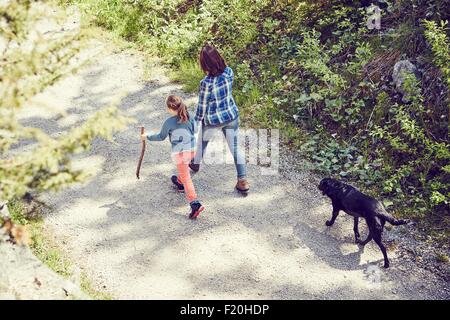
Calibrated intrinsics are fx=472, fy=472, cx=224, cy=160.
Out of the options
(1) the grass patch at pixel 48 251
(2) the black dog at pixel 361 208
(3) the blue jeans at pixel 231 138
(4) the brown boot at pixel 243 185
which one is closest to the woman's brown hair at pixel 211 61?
(3) the blue jeans at pixel 231 138

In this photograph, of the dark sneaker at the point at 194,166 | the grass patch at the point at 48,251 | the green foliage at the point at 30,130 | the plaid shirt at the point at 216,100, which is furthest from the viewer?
the dark sneaker at the point at 194,166

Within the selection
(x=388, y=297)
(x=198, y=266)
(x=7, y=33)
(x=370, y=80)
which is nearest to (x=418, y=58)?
(x=370, y=80)

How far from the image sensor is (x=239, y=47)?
10070 mm

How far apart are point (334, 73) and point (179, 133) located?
3983mm

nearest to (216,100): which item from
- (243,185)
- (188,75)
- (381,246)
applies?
(243,185)

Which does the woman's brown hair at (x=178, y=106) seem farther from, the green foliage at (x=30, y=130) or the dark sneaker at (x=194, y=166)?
the green foliage at (x=30, y=130)

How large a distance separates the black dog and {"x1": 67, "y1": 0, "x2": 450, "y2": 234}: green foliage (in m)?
1.05

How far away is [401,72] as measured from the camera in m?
7.81

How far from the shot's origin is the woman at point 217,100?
5.96 meters

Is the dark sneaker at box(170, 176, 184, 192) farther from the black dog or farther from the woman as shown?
the black dog

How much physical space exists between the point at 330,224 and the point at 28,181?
163 inches

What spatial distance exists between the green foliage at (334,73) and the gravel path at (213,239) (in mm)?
974

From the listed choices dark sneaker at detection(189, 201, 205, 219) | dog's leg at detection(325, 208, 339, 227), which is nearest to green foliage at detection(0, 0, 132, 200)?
dark sneaker at detection(189, 201, 205, 219)
